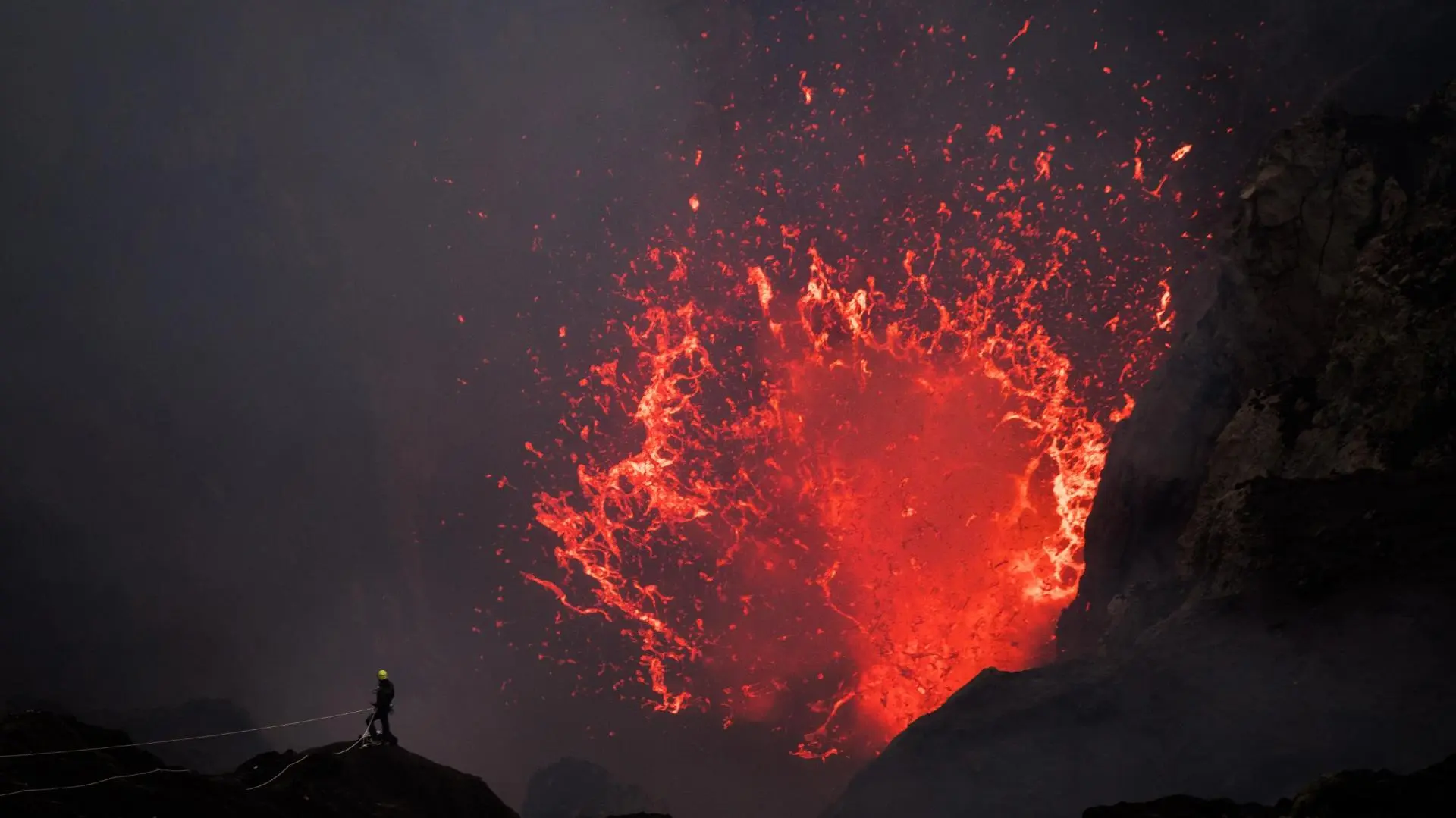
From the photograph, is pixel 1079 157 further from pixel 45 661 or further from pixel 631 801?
pixel 45 661

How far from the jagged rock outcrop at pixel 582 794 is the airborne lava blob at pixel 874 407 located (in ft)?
30.8

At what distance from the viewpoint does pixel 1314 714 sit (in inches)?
606

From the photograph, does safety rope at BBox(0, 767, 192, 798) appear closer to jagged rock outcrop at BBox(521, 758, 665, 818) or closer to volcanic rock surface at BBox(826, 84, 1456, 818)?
volcanic rock surface at BBox(826, 84, 1456, 818)

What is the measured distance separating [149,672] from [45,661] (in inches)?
298

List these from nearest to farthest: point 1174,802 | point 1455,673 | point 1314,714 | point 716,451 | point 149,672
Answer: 1. point 1174,802
2. point 1455,673
3. point 1314,714
4. point 716,451
5. point 149,672

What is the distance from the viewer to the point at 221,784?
1330 centimetres

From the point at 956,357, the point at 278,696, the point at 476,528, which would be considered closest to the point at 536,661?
the point at 476,528

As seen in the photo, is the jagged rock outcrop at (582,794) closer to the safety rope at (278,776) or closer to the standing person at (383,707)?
the standing person at (383,707)

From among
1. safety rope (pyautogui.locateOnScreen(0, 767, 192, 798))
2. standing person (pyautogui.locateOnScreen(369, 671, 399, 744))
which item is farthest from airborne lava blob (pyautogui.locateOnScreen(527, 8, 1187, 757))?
safety rope (pyautogui.locateOnScreen(0, 767, 192, 798))

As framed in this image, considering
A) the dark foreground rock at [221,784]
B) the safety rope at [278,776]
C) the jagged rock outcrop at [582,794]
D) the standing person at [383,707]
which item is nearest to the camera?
the dark foreground rock at [221,784]

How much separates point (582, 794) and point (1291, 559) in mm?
51272

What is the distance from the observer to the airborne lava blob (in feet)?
137

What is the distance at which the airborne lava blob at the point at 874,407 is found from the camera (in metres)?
41.7

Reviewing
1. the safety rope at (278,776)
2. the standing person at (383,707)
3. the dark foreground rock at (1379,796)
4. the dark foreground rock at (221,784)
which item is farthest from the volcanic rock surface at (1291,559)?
the safety rope at (278,776)
